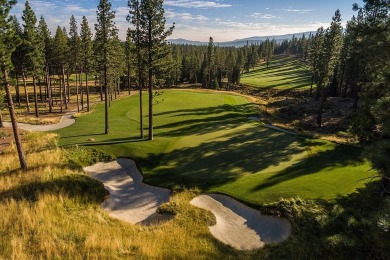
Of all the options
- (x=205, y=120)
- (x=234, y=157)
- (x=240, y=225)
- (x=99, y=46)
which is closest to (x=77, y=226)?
(x=240, y=225)

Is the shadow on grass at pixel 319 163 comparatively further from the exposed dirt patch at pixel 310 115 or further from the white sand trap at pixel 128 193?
the exposed dirt patch at pixel 310 115

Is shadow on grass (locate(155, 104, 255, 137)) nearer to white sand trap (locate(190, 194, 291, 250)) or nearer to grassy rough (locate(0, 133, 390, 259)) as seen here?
grassy rough (locate(0, 133, 390, 259))

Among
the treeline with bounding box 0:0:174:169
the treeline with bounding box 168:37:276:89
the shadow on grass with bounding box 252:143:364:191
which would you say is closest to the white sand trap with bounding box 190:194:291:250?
the shadow on grass with bounding box 252:143:364:191

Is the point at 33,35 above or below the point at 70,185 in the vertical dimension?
above

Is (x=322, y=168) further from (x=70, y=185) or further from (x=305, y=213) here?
(x=70, y=185)

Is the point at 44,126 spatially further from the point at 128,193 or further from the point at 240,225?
the point at 240,225

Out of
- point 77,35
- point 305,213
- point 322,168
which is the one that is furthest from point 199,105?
point 305,213
